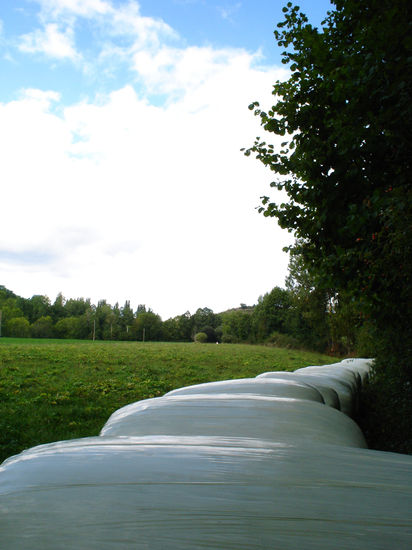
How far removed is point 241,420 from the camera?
Answer: 2248mm

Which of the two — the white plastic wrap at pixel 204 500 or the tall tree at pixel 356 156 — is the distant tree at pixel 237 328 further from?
the white plastic wrap at pixel 204 500

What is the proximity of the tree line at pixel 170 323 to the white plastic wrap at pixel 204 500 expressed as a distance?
114ft

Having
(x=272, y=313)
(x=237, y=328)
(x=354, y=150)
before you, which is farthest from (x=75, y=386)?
(x=237, y=328)

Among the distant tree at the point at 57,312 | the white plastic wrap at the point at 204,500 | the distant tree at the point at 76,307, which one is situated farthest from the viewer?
the distant tree at the point at 76,307

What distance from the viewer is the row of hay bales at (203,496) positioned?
3.55 feet

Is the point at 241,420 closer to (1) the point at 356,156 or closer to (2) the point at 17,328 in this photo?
(1) the point at 356,156

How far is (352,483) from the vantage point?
4.34 ft

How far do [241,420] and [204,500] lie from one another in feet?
3.54

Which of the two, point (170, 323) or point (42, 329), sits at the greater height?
point (170, 323)

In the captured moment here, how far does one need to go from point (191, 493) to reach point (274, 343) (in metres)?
45.4

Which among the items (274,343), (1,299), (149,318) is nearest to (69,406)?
(274,343)

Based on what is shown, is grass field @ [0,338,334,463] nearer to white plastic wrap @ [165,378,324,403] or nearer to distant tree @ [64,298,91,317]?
white plastic wrap @ [165,378,324,403]

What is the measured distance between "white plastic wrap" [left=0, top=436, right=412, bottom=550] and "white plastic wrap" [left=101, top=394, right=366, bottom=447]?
0.54 m

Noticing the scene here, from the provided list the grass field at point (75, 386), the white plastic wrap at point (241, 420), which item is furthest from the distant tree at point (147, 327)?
the white plastic wrap at point (241, 420)
